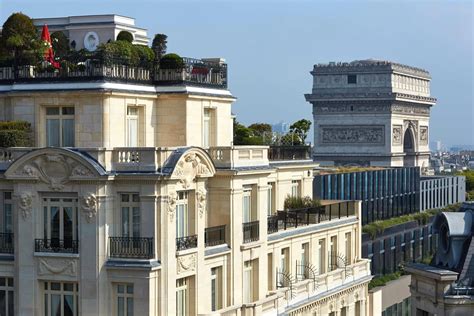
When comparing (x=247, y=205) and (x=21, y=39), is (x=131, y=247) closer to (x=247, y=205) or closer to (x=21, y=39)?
(x=247, y=205)

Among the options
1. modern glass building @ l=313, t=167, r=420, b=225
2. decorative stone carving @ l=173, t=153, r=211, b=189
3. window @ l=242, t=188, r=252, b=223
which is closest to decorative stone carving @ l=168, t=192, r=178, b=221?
decorative stone carving @ l=173, t=153, r=211, b=189

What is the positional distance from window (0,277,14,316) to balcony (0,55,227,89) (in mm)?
7748

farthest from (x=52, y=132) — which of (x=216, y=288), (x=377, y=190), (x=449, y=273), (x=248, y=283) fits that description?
(x=377, y=190)

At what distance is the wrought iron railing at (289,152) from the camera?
57688 mm

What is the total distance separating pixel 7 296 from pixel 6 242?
2.02m

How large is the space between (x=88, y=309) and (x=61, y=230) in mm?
3034

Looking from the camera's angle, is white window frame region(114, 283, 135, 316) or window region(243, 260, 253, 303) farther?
window region(243, 260, 253, 303)

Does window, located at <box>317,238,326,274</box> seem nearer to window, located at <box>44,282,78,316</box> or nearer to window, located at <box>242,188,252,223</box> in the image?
window, located at <box>242,188,252,223</box>

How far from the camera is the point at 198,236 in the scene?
43125 millimetres

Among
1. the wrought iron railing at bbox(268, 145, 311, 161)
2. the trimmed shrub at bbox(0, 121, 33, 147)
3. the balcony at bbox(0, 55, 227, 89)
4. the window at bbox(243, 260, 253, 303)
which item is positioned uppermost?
the balcony at bbox(0, 55, 227, 89)

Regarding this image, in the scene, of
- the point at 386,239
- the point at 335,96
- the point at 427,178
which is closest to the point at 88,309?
the point at 386,239

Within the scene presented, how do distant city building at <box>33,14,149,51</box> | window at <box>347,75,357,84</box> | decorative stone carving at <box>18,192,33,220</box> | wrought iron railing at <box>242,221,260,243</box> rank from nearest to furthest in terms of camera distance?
1. decorative stone carving at <box>18,192,33,220</box>
2. wrought iron railing at <box>242,221,260,243</box>
3. distant city building at <box>33,14,149,51</box>
4. window at <box>347,75,357,84</box>

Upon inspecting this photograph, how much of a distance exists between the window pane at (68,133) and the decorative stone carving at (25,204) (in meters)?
2.94

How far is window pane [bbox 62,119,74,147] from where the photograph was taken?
43625 millimetres
